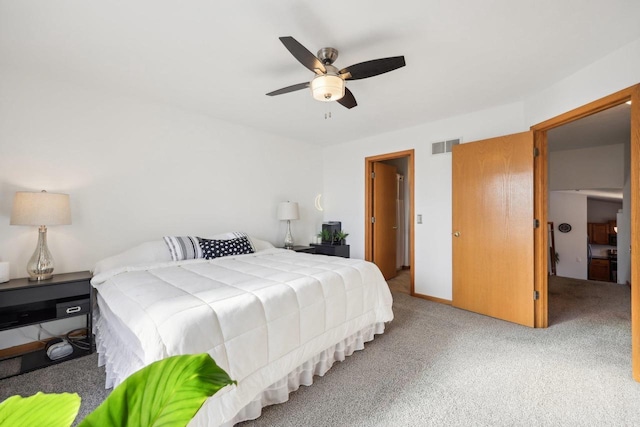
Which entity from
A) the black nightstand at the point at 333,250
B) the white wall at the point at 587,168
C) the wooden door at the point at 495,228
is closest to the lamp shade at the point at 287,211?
the black nightstand at the point at 333,250

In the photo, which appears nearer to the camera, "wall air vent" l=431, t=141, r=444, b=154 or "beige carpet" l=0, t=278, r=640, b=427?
"beige carpet" l=0, t=278, r=640, b=427

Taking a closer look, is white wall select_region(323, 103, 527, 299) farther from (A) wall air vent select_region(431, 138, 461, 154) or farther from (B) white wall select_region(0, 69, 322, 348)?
(B) white wall select_region(0, 69, 322, 348)

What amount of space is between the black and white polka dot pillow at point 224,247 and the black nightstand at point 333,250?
1.31m

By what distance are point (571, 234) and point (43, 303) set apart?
833 cm

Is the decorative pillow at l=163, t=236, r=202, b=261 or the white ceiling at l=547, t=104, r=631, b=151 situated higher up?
the white ceiling at l=547, t=104, r=631, b=151

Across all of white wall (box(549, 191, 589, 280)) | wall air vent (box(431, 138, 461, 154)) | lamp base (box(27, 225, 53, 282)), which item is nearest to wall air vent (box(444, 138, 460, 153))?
wall air vent (box(431, 138, 461, 154))

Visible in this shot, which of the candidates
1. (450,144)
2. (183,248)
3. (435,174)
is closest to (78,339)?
(183,248)

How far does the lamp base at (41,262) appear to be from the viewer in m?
2.21

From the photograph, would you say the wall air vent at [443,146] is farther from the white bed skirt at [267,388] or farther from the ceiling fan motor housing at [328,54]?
the white bed skirt at [267,388]

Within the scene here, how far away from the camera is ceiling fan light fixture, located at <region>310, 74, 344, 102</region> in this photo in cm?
186

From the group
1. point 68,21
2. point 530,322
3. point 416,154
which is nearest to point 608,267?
point 530,322

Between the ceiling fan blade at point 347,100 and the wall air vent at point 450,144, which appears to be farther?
the wall air vent at point 450,144

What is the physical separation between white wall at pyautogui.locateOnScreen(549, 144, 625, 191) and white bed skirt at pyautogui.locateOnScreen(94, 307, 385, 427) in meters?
5.04

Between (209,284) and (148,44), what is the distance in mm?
1779
